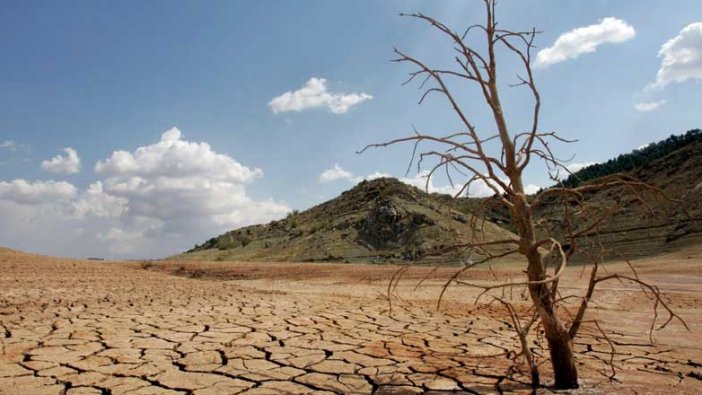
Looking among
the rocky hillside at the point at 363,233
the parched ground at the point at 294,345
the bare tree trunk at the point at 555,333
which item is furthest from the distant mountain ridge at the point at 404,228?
the bare tree trunk at the point at 555,333

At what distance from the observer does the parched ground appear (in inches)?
123

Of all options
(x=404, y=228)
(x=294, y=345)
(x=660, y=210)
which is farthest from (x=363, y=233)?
(x=294, y=345)

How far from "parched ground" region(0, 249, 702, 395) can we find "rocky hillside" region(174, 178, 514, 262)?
13.0m

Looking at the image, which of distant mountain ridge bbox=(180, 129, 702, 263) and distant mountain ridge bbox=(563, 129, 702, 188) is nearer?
distant mountain ridge bbox=(180, 129, 702, 263)

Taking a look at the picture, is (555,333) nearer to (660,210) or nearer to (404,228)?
(660,210)

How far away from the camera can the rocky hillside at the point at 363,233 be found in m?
22.1

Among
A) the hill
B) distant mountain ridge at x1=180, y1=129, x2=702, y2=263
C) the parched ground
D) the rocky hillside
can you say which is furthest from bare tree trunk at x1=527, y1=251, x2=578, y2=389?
the rocky hillside

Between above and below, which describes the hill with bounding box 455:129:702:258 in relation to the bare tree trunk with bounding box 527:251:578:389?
above

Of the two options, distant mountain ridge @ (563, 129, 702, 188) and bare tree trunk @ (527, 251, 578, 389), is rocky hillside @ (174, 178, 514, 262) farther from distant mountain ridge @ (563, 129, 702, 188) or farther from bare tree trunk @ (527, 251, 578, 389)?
bare tree trunk @ (527, 251, 578, 389)

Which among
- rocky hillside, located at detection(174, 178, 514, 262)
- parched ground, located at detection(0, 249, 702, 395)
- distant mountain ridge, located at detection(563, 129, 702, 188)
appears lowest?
parched ground, located at detection(0, 249, 702, 395)

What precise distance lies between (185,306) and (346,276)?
690cm

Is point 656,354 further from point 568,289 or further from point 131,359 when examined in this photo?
point 568,289

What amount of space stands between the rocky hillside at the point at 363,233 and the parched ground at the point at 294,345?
12981 mm

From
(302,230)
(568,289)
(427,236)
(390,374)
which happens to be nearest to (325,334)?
(390,374)
